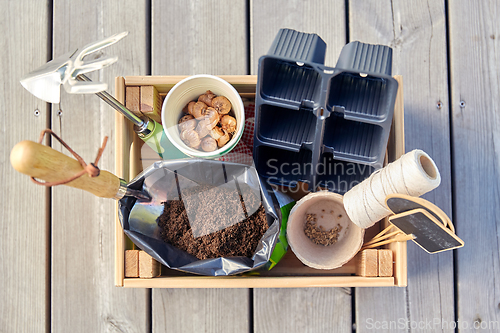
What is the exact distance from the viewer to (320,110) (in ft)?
1.73

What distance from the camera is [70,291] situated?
0.73m

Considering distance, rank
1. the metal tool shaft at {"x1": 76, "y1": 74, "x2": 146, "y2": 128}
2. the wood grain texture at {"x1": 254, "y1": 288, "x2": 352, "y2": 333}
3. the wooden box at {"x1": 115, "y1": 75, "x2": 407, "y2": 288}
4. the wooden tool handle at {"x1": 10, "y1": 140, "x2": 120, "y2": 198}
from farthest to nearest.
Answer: the wood grain texture at {"x1": 254, "y1": 288, "x2": 352, "y2": 333} < the wooden box at {"x1": 115, "y1": 75, "x2": 407, "y2": 288} < the metal tool shaft at {"x1": 76, "y1": 74, "x2": 146, "y2": 128} < the wooden tool handle at {"x1": 10, "y1": 140, "x2": 120, "y2": 198}

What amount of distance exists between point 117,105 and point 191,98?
5.6 inches

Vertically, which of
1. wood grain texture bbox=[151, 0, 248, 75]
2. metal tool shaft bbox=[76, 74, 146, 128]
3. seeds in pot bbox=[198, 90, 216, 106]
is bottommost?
metal tool shaft bbox=[76, 74, 146, 128]

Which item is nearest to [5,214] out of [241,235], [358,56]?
[241,235]

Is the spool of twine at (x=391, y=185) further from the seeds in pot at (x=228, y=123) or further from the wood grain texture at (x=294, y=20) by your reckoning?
the wood grain texture at (x=294, y=20)

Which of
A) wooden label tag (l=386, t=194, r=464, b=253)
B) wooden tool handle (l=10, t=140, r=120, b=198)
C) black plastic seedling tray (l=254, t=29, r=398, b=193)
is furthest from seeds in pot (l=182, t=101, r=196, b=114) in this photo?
wooden label tag (l=386, t=194, r=464, b=253)

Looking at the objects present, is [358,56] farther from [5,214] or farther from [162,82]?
[5,214]

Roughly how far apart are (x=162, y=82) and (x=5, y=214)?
1.50 feet

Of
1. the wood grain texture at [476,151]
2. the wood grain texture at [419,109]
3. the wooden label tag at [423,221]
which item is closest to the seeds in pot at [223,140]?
the wooden label tag at [423,221]

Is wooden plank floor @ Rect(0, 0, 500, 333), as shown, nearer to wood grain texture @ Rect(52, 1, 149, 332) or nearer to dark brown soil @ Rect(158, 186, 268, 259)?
wood grain texture @ Rect(52, 1, 149, 332)

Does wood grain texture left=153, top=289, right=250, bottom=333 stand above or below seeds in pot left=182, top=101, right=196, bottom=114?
below

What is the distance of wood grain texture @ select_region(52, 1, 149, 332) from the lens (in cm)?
72

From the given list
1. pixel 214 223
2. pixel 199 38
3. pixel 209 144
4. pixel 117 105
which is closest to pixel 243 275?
pixel 214 223
